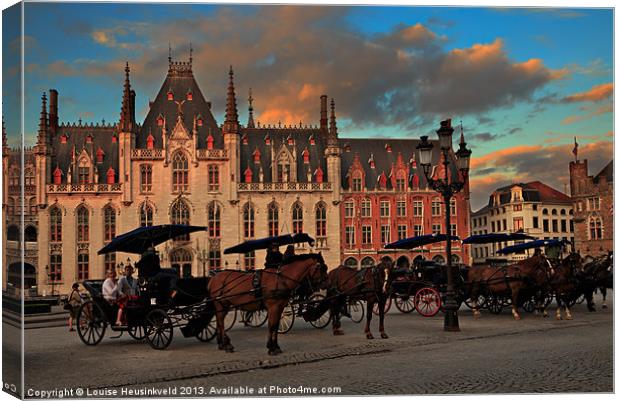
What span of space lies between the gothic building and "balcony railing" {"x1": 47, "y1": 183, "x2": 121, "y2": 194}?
7 cm

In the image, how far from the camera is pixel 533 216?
3350cm

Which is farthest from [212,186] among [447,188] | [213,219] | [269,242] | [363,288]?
[363,288]

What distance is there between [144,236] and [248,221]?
2883 centimetres

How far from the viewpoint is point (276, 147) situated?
4622 centimetres

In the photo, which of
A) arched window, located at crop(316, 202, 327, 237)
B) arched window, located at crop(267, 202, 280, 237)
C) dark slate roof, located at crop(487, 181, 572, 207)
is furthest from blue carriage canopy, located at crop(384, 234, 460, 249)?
arched window, located at crop(267, 202, 280, 237)

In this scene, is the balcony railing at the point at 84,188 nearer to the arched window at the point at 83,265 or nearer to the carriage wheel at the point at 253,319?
the arched window at the point at 83,265

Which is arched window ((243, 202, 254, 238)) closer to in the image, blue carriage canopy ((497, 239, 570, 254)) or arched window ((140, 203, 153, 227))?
arched window ((140, 203, 153, 227))

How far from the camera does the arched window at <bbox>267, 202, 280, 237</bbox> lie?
4491 cm

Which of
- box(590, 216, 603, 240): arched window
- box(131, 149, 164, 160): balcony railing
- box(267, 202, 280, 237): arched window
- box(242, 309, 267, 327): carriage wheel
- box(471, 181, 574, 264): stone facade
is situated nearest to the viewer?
box(242, 309, 267, 327): carriage wheel

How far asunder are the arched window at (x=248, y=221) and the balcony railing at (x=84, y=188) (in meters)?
8.48

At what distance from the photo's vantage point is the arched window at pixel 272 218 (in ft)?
147

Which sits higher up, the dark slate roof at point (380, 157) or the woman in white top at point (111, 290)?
the dark slate roof at point (380, 157)

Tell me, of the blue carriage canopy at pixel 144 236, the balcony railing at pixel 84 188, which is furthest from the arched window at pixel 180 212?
the blue carriage canopy at pixel 144 236

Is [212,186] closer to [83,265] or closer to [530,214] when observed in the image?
[83,265]
